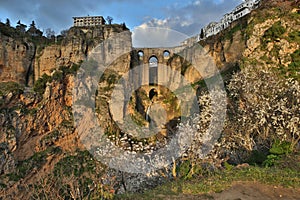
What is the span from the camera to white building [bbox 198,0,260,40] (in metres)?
49.5

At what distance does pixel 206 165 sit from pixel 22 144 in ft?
94.6

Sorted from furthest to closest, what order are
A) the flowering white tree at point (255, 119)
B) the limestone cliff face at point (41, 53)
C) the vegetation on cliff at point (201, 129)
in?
1. the limestone cliff face at point (41, 53)
2. the flowering white tree at point (255, 119)
3. the vegetation on cliff at point (201, 129)

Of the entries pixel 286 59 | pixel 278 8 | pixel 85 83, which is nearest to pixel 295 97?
pixel 286 59

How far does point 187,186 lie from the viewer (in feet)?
34.3

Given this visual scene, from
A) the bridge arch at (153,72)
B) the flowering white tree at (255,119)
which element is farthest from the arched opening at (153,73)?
the flowering white tree at (255,119)

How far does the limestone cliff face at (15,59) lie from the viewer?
133 ft

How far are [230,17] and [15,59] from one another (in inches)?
1513

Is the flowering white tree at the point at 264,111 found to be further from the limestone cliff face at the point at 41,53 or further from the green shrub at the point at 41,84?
the limestone cliff face at the point at 41,53

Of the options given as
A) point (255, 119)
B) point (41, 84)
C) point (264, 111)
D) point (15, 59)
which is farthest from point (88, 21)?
point (264, 111)

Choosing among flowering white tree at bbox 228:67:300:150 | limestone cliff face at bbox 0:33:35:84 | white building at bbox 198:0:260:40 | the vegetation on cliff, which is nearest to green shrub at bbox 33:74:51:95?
the vegetation on cliff

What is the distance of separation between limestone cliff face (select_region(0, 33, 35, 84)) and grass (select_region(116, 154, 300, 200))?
3690cm

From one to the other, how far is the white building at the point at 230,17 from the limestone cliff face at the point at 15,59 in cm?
3291

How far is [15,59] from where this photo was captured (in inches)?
1651

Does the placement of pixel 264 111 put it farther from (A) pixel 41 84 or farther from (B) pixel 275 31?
(A) pixel 41 84
